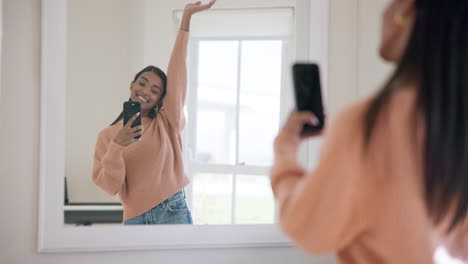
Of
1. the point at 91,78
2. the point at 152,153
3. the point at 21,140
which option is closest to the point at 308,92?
the point at 152,153

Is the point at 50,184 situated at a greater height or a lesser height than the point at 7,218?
greater

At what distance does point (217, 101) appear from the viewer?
1.69 metres

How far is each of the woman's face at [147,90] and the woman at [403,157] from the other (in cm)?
105

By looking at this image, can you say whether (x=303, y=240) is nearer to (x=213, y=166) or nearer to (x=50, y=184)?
(x=213, y=166)

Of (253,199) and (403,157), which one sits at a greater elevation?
(403,157)

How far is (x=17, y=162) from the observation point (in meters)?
1.58

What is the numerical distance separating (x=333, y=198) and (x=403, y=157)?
0.10 meters

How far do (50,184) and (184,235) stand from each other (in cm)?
48

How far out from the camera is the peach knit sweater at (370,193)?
0.59m

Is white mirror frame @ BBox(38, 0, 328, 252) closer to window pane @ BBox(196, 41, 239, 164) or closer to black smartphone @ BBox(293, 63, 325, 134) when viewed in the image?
window pane @ BBox(196, 41, 239, 164)

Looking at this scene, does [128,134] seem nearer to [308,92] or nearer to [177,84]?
[177,84]

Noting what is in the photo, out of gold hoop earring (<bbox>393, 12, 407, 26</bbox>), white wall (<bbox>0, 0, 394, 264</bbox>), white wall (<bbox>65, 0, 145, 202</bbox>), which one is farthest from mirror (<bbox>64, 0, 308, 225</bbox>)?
gold hoop earring (<bbox>393, 12, 407, 26</bbox>)

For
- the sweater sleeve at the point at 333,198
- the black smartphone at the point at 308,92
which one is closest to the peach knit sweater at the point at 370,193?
the sweater sleeve at the point at 333,198

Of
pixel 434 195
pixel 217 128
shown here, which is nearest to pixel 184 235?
pixel 217 128
